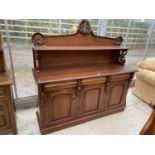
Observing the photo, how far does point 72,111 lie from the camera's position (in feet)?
6.13

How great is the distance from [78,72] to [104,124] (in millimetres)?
948

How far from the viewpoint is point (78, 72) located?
178 centimetres

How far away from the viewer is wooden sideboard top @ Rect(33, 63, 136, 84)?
1.57m

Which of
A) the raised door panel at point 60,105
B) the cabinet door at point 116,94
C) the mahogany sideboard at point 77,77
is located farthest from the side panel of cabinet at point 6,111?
the cabinet door at point 116,94

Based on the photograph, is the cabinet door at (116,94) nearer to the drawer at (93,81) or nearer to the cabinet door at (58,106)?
the drawer at (93,81)

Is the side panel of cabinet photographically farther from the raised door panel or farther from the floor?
the raised door panel

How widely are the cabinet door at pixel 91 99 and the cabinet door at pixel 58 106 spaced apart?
0.49 ft

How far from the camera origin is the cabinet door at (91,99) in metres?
1.84

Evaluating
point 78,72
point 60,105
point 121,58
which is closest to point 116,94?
point 121,58

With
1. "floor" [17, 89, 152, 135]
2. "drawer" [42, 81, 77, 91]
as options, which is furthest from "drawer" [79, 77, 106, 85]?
"floor" [17, 89, 152, 135]

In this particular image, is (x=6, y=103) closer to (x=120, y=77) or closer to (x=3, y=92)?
(x=3, y=92)
